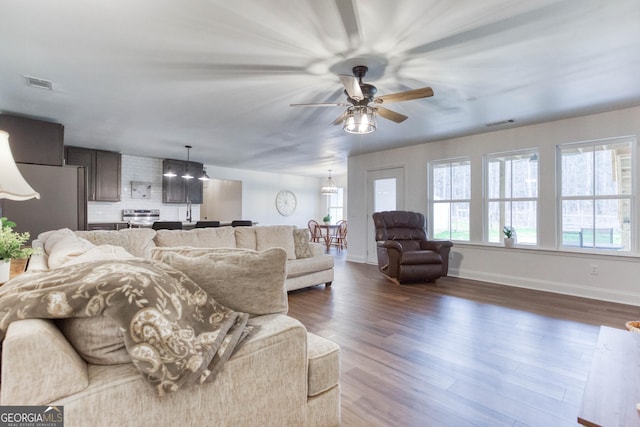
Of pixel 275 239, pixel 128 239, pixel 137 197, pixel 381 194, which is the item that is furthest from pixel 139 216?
pixel 381 194

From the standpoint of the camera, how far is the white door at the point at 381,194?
6047 millimetres

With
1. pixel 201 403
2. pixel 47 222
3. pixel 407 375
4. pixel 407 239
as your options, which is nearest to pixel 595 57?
pixel 407 375

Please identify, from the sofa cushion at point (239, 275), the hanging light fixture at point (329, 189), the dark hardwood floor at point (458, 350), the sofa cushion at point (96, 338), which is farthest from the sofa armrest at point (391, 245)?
the hanging light fixture at point (329, 189)

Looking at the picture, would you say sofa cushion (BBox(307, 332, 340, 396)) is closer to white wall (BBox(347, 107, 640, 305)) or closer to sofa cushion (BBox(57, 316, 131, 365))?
sofa cushion (BBox(57, 316, 131, 365))

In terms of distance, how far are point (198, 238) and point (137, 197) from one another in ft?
12.5

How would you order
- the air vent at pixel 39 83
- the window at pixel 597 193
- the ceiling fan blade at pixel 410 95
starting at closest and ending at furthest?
the ceiling fan blade at pixel 410 95 < the air vent at pixel 39 83 < the window at pixel 597 193

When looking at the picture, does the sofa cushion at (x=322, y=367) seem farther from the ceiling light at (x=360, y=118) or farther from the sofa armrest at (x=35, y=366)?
the ceiling light at (x=360, y=118)

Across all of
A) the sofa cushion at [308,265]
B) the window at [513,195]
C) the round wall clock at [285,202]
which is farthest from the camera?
the round wall clock at [285,202]

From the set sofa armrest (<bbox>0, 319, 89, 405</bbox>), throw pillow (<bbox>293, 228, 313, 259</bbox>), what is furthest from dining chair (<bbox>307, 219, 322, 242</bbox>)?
sofa armrest (<bbox>0, 319, 89, 405</bbox>)

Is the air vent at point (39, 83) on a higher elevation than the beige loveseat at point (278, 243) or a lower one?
higher

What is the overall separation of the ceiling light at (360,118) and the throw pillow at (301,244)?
7.29ft

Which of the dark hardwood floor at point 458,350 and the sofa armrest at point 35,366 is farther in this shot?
the dark hardwood floor at point 458,350

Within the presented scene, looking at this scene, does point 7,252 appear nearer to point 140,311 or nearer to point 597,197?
point 140,311

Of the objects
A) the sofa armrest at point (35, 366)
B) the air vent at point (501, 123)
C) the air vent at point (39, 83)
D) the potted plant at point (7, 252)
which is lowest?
the sofa armrest at point (35, 366)
